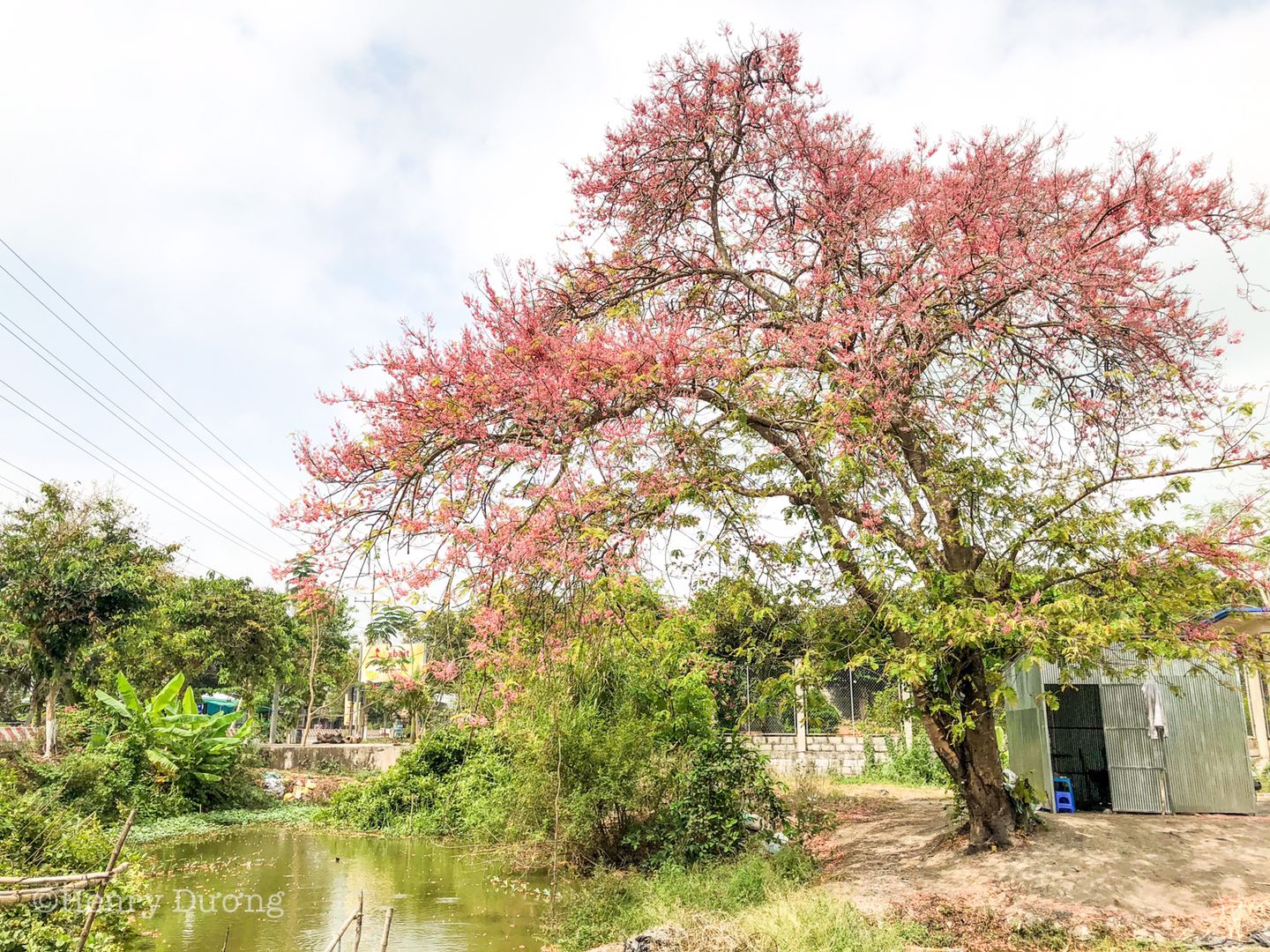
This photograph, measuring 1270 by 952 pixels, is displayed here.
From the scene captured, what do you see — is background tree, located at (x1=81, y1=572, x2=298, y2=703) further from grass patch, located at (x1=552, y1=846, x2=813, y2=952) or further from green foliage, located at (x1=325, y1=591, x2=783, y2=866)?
grass patch, located at (x1=552, y1=846, x2=813, y2=952)

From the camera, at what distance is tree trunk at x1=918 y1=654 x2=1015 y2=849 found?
8023 millimetres

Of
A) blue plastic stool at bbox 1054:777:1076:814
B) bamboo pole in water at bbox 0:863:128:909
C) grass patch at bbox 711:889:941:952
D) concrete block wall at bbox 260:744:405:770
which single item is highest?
bamboo pole in water at bbox 0:863:128:909

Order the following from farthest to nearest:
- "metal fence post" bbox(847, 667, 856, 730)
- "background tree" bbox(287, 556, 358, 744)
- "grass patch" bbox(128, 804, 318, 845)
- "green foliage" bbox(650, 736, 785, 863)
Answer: "background tree" bbox(287, 556, 358, 744) → "metal fence post" bbox(847, 667, 856, 730) → "grass patch" bbox(128, 804, 318, 845) → "green foliage" bbox(650, 736, 785, 863)

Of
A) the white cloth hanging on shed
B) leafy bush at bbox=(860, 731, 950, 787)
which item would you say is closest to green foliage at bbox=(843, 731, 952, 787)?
leafy bush at bbox=(860, 731, 950, 787)

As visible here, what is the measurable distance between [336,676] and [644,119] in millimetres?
32898

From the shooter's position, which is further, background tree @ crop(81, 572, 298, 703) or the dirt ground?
background tree @ crop(81, 572, 298, 703)

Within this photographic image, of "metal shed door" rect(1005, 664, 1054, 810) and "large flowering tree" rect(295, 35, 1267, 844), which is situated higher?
"large flowering tree" rect(295, 35, 1267, 844)

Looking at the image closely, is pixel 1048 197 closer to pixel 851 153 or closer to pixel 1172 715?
pixel 851 153

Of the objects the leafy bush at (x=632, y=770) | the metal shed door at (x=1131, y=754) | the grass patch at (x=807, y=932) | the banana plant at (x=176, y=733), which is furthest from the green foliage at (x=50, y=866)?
the metal shed door at (x=1131, y=754)

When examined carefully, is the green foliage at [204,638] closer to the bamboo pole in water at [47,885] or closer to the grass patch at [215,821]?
the grass patch at [215,821]

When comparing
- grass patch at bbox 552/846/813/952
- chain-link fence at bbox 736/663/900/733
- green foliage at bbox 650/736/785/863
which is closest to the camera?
grass patch at bbox 552/846/813/952

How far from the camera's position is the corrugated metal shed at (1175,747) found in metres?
9.70

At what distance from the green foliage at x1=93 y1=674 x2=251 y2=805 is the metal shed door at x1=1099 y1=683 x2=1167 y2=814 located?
14.9m

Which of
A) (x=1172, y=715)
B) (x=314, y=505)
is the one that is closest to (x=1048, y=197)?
(x=1172, y=715)
